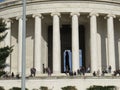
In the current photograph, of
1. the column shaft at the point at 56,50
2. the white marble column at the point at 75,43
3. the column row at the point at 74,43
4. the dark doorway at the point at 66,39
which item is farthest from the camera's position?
the dark doorway at the point at 66,39

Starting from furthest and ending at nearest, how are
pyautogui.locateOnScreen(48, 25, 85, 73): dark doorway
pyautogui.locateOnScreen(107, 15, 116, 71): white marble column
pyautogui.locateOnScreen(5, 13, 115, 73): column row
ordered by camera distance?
pyautogui.locateOnScreen(48, 25, 85, 73): dark doorway, pyautogui.locateOnScreen(107, 15, 116, 71): white marble column, pyautogui.locateOnScreen(5, 13, 115, 73): column row

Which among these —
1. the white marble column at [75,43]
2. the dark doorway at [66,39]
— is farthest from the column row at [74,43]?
the dark doorway at [66,39]

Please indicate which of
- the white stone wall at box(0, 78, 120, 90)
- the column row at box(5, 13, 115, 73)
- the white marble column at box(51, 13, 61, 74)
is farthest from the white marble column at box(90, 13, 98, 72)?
the white stone wall at box(0, 78, 120, 90)

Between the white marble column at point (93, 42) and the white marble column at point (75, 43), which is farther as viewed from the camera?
the white marble column at point (93, 42)

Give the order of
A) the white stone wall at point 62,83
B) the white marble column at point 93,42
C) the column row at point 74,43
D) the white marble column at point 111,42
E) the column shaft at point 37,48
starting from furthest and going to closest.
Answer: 1. the white marble column at point 111,42
2. the column shaft at point 37,48
3. the white marble column at point 93,42
4. the column row at point 74,43
5. the white stone wall at point 62,83

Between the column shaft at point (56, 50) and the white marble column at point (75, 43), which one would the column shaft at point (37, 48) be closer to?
the column shaft at point (56, 50)

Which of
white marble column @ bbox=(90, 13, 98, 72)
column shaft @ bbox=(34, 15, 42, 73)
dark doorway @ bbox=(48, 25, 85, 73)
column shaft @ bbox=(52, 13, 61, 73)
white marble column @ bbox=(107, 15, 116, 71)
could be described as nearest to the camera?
column shaft @ bbox=(52, 13, 61, 73)

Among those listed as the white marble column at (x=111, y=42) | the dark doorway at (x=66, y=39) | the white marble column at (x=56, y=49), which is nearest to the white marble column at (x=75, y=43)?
the white marble column at (x=56, y=49)

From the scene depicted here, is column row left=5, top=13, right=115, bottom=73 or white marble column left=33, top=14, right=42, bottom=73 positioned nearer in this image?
column row left=5, top=13, right=115, bottom=73

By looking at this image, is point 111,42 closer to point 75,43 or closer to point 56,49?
point 75,43

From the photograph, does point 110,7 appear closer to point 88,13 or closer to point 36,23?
point 88,13

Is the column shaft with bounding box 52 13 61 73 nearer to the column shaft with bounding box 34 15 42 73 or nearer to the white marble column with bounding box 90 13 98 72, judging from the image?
the column shaft with bounding box 34 15 42 73

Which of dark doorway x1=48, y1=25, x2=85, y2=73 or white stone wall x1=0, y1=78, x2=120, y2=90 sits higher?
dark doorway x1=48, y1=25, x2=85, y2=73

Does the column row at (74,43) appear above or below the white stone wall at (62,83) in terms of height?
above
